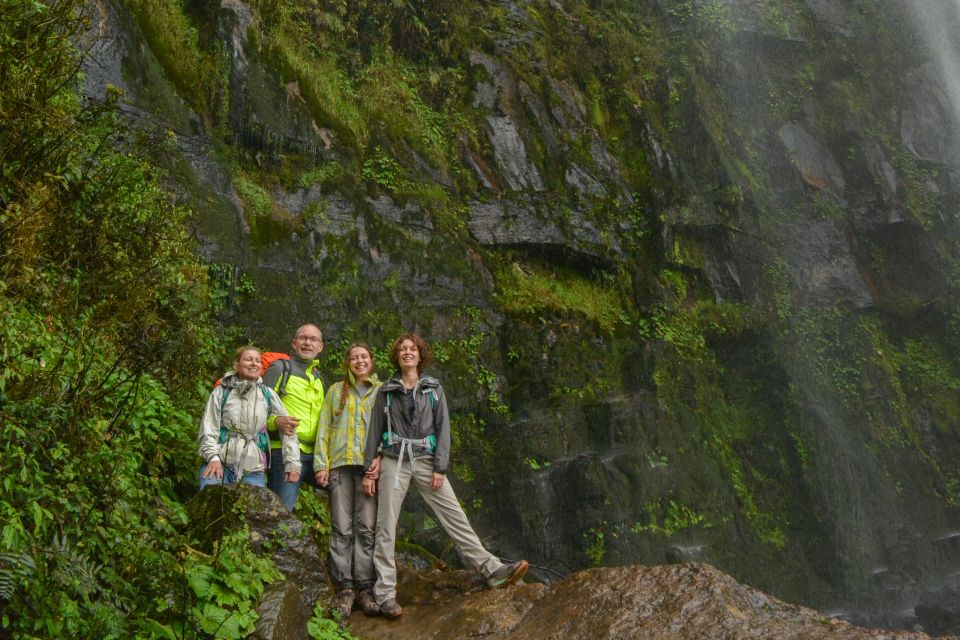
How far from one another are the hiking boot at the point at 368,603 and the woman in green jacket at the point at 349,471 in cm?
2

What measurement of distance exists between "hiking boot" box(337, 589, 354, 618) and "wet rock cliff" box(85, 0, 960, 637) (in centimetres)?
219

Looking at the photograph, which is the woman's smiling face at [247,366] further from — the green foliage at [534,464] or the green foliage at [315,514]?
the green foliage at [534,464]

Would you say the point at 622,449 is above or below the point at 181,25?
below

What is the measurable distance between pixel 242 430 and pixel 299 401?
1.78 feet

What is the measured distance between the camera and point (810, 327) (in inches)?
527

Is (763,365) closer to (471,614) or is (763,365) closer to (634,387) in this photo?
(634,387)

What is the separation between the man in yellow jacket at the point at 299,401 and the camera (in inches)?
199

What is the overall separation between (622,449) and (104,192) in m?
6.89

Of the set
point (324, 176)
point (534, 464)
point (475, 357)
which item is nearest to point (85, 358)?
point (324, 176)

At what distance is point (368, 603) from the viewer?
4801mm

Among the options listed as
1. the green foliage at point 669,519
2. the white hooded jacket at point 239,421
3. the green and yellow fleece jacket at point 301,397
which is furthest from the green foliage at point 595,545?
the white hooded jacket at point 239,421

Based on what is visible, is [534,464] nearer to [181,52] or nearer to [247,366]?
[247,366]

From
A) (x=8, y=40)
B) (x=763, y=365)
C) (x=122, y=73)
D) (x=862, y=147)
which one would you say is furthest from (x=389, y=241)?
(x=862, y=147)

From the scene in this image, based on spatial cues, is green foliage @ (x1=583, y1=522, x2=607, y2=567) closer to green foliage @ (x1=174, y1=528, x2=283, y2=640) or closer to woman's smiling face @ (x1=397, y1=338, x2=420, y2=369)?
woman's smiling face @ (x1=397, y1=338, x2=420, y2=369)
